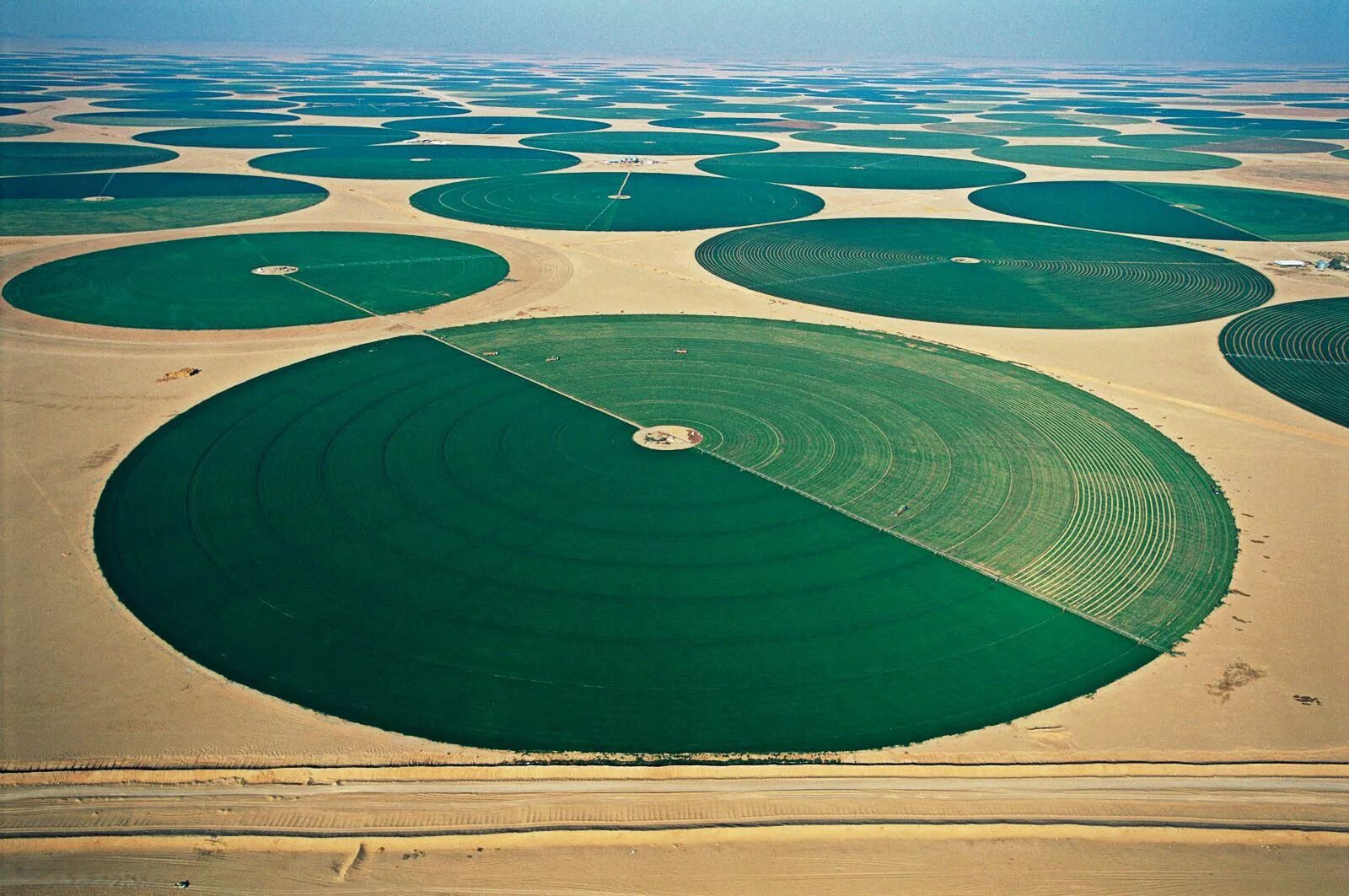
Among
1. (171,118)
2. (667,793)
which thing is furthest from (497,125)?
(667,793)

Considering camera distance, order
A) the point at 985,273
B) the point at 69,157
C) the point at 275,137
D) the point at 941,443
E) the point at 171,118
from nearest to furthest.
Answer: the point at 941,443 < the point at 985,273 < the point at 69,157 < the point at 275,137 < the point at 171,118

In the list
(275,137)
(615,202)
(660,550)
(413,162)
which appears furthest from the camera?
(275,137)

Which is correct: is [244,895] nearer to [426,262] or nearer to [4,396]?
[4,396]

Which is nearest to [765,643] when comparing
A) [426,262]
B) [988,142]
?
[426,262]

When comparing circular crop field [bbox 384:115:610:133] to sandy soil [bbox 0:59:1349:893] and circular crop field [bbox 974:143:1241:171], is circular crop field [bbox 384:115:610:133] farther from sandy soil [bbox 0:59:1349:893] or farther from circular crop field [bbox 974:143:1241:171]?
sandy soil [bbox 0:59:1349:893]

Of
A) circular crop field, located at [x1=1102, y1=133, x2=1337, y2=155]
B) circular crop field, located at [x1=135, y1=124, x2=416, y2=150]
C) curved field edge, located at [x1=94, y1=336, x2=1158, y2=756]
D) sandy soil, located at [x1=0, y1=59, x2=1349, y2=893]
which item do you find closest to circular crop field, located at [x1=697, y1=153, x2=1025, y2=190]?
circular crop field, located at [x1=1102, y1=133, x2=1337, y2=155]

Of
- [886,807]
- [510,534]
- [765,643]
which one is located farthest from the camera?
[510,534]

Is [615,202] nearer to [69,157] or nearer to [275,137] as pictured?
[69,157]
